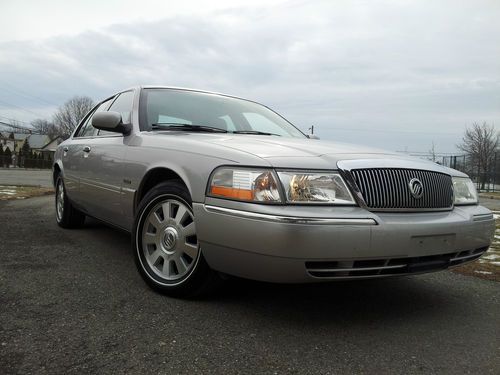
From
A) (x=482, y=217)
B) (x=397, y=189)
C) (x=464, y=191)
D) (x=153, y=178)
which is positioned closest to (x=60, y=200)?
(x=153, y=178)

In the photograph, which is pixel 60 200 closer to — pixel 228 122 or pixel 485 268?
pixel 228 122

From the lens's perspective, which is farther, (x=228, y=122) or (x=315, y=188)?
(x=228, y=122)

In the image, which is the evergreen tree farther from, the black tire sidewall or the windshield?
the black tire sidewall

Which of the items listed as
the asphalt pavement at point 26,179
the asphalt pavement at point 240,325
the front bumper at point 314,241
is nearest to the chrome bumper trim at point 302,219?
the front bumper at point 314,241

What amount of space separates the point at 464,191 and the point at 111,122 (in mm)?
2633

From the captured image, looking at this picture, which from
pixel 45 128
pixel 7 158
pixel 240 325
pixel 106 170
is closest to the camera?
pixel 240 325

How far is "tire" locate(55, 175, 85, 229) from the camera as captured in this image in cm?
524

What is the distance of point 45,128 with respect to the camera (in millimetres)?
90938

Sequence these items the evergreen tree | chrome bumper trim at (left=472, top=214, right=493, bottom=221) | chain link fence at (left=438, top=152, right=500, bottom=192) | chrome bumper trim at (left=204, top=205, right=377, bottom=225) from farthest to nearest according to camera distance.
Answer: the evergreen tree < chain link fence at (left=438, top=152, right=500, bottom=192) < chrome bumper trim at (left=472, top=214, right=493, bottom=221) < chrome bumper trim at (left=204, top=205, right=377, bottom=225)

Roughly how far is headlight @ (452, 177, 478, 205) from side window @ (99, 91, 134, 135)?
101 inches

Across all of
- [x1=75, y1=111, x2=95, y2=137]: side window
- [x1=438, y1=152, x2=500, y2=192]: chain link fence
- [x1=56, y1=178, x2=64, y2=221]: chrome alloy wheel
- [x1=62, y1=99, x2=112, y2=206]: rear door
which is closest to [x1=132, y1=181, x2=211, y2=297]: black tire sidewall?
[x1=62, y1=99, x2=112, y2=206]: rear door

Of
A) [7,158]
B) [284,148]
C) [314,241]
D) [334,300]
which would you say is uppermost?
[284,148]


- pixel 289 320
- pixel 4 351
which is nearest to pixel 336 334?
pixel 289 320

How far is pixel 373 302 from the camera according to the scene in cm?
308
